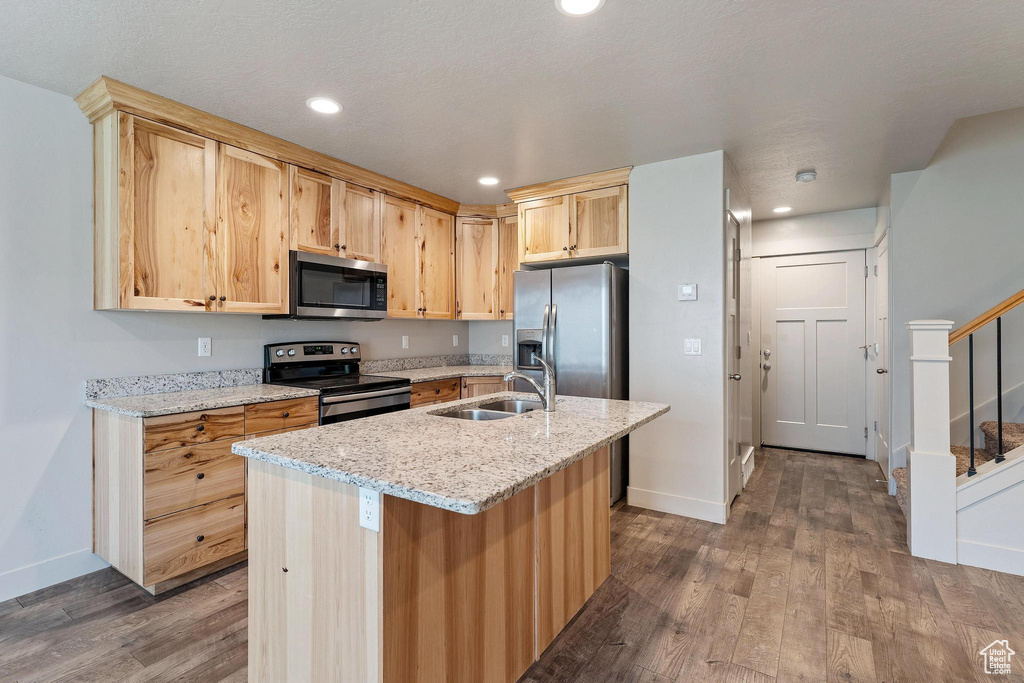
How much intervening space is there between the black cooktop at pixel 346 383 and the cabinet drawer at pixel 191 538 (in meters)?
0.74

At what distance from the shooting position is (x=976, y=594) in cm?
219

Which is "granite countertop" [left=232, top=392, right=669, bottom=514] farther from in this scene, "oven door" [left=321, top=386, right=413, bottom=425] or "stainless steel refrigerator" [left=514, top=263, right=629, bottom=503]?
"stainless steel refrigerator" [left=514, top=263, right=629, bottom=503]

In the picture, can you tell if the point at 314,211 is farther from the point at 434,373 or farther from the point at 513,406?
the point at 513,406

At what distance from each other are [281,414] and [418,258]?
5.86ft

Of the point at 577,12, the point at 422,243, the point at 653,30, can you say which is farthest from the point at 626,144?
the point at 422,243

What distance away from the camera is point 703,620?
2.01m

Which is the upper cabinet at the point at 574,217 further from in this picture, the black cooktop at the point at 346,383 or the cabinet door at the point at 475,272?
the black cooktop at the point at 346,383

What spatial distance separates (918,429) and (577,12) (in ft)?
8.68

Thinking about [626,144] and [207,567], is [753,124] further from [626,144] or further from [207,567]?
[207,567]

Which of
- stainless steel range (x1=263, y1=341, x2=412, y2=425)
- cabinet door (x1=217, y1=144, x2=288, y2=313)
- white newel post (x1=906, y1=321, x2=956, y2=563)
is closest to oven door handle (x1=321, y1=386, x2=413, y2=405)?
stainless steel range (x1=263, y1=341, x2=412, y2=425)

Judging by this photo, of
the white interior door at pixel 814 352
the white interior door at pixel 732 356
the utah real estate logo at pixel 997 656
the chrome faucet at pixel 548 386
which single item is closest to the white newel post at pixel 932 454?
the utah real estate logo at pixel 997 656

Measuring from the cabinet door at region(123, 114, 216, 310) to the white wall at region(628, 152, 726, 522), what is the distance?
2616 millimetres

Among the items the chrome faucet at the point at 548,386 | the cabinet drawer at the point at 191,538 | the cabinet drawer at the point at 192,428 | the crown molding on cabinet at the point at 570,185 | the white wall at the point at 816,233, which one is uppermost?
the crown molding on cabinet at the point at 570,185

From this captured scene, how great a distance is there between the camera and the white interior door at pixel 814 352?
458cm
